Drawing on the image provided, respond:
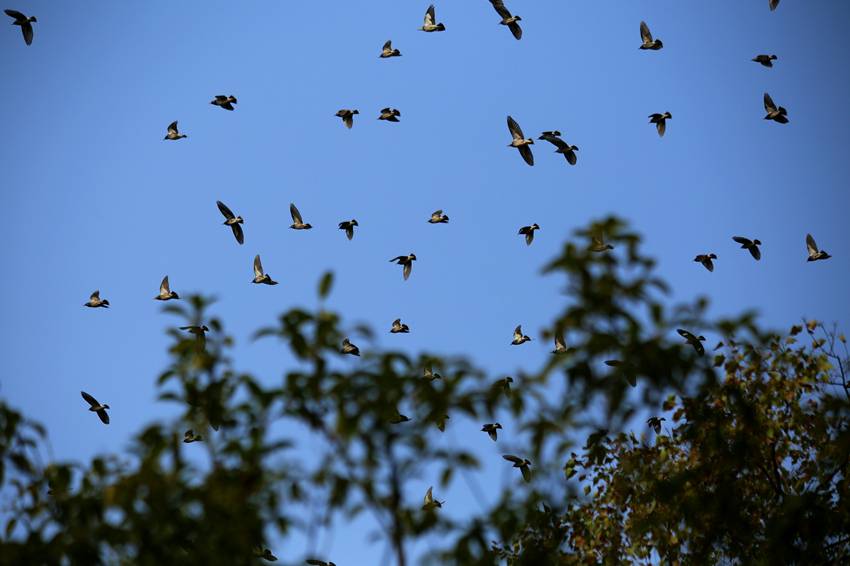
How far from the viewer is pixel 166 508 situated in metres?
5.41

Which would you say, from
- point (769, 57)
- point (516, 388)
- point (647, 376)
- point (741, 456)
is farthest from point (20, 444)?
point (769, 57)

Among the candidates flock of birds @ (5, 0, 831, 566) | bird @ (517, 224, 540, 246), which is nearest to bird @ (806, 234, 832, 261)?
flock of birds @ (5, 0, 831, 566)

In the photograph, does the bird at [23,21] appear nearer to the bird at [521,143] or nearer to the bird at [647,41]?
the bird at [521,143]

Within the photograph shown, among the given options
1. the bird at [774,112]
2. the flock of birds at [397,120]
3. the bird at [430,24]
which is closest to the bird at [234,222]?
the flock of birds at [397,120]

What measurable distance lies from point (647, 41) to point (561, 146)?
12.9ft

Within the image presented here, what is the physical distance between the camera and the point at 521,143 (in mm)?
24344

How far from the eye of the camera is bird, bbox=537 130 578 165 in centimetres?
2370

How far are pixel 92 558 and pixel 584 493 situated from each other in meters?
10.4

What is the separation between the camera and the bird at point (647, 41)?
24.7 m

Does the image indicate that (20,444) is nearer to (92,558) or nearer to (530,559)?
(92,558)

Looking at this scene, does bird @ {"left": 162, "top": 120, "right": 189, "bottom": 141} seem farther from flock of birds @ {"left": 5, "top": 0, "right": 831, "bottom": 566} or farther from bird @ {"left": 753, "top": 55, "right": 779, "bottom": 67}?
bird @ {"left": 753, "top": 55, "right": 779, "bottom": 67}

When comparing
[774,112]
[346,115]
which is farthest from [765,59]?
[346,115]

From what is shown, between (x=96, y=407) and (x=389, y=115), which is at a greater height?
(x=389, y=115)

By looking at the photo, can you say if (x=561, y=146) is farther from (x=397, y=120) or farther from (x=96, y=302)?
(x=96, y=302)
